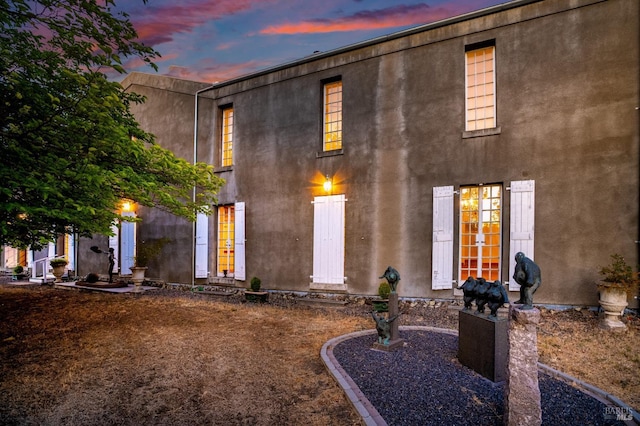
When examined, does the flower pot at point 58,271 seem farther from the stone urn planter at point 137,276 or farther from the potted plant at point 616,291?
the potted plant at point 616,291

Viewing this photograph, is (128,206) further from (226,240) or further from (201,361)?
(201,361)

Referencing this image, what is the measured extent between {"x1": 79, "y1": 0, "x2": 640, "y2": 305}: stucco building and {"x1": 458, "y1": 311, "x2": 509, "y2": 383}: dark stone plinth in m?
3.44

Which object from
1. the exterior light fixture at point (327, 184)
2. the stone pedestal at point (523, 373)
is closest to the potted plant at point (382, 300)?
the exterior light fixture at point (327, 184)

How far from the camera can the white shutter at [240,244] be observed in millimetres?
10070

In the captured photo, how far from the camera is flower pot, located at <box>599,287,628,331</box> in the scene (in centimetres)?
567

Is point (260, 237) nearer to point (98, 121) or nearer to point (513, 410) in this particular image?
point (98, 121)

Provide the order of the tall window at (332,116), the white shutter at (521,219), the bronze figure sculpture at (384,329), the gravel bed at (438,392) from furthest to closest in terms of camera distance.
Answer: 1. the tall window at (332,116)
2. the white shutter at (521,219)
3. the bronze figure sculpture at (384,329)
4. the gravel bed at (438,392)

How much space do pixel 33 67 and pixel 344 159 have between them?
6.34 m

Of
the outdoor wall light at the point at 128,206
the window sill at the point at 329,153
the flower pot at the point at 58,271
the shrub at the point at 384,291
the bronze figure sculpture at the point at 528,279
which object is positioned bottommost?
the flower pot at the point at 58,271

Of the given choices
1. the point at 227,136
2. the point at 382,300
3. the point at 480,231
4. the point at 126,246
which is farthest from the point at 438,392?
the point at 126,246

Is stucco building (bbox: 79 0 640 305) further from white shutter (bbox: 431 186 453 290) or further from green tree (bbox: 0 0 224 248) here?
green tree (bbox: 0 0 224 248)

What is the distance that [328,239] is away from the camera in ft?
29.1

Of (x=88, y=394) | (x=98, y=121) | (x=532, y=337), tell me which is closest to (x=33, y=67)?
(x=98, y=121)

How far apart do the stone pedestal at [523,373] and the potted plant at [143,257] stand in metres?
10.4
